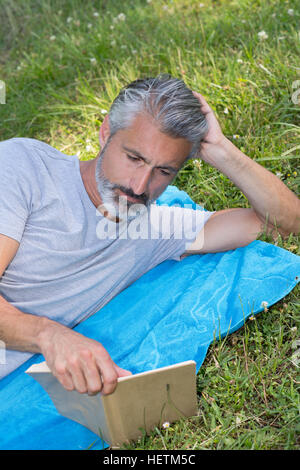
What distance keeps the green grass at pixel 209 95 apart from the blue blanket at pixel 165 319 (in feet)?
0.32

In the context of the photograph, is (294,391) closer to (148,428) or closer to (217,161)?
(148,428)

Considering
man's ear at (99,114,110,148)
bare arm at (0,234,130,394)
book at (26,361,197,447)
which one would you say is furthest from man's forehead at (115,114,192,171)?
book at (26,361,197,447)

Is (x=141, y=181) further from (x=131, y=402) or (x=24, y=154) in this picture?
(x=131, y=402)

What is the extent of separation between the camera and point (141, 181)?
2.41 m

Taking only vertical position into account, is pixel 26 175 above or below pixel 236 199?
above

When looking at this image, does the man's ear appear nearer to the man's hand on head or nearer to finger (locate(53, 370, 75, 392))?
the man's hand on head

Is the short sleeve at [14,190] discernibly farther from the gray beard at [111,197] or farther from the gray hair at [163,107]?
the gray hair at [163,107]

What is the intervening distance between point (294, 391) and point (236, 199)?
143 centimetres

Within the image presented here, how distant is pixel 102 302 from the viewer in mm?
2811

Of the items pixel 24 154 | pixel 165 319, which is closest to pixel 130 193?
pixel 24 154

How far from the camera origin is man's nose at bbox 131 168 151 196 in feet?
7.93

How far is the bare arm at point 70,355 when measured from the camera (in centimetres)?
179

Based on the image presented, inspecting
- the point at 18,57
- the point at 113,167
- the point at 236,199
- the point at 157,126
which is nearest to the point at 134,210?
the point at 113,167

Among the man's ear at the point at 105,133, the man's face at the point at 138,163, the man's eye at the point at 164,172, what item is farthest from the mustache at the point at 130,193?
the man's ear at the point at 105,133
